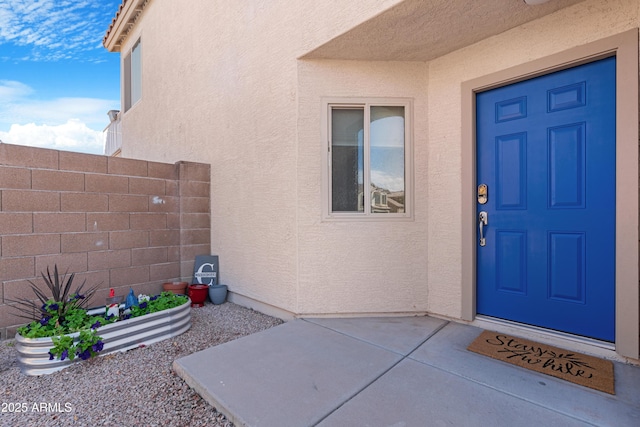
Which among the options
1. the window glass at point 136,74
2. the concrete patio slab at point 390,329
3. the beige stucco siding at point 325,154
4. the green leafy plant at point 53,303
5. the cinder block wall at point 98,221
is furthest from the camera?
the window glass at point 136,74

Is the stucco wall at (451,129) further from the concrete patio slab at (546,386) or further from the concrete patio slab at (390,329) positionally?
the concrete patio slab at (546,386)

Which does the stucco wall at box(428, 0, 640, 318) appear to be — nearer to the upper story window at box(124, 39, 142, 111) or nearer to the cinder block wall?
the cinder block wall

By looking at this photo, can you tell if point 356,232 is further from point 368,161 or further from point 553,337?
point 553,337

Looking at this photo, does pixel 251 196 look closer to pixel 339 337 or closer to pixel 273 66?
pixel 273 66

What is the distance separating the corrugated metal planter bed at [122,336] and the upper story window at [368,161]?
184 centimetres

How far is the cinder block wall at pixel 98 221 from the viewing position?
2.87m

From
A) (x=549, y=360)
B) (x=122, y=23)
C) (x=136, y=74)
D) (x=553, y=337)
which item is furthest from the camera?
(x=136, y=74)

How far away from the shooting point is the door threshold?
2270mm

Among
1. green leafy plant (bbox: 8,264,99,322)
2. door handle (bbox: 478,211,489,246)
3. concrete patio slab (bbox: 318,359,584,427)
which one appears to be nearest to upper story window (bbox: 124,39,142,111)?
green leafy plant (bbox: 8,264,99,322)

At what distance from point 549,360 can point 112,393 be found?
310 centimetres

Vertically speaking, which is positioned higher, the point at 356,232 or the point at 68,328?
the point at 356,232

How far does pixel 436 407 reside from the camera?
1713 mm

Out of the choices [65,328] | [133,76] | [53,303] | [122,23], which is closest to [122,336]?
[65,328]

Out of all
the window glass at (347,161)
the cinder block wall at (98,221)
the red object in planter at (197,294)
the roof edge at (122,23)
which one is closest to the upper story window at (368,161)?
the window glass at (347,161)
